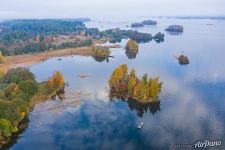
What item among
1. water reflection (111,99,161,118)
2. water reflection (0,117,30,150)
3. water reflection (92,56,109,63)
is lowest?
water reflection (0,117,30,150)

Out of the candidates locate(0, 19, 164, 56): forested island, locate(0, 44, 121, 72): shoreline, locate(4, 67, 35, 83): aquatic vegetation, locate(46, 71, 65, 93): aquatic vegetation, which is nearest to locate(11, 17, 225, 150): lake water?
locate(46, 71, 65, 93): aquatic vegetation

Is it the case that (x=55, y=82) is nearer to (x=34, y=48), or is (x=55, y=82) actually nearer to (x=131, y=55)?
(x=131, y=55)

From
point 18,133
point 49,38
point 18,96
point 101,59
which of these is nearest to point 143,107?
point 18,96

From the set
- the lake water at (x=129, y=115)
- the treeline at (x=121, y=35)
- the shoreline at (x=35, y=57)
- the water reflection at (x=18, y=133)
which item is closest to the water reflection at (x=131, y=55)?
the shoreline at (x=35, y=57)

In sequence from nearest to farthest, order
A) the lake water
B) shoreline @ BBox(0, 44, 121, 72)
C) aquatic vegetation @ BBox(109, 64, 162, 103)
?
the lake water → aquatic vegetation @ BBox(109, 64, 162, 103) → shoreline @ BBox(0, 44, 121, 72)

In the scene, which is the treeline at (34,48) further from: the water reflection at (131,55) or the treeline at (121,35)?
the treeline at (121,35)

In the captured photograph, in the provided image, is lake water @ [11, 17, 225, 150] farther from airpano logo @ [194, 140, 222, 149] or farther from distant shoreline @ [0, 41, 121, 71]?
distant shoreline @ [0, 41, 121, 71]
